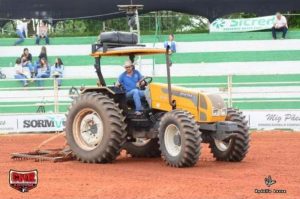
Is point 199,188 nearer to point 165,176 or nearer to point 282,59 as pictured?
point 165,176

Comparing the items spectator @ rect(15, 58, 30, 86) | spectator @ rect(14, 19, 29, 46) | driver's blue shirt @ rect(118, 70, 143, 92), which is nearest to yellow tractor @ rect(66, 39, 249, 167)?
driver's blue shirt @ rect(118, 70, 143, 92)

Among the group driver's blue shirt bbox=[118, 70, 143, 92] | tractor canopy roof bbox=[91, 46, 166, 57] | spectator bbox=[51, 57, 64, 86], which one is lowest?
spectator bbox=[51, 57, 64, 86]

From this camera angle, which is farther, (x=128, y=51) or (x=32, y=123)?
(x=32, y=123)

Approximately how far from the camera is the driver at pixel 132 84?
12.1m

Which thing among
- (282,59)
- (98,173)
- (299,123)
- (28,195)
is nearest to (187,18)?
(282,59)

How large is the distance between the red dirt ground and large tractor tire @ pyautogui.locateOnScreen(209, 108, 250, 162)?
170 millimetres

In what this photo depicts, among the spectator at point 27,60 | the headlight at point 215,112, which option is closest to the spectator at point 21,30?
the spectator at point 27,60

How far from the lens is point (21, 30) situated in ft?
88.4

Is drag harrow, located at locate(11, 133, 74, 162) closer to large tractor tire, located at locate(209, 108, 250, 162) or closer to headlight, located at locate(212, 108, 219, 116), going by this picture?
large tractor tire, located at locate(209, 108, 250, 162)

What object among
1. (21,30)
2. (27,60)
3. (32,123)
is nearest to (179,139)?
(32,123)

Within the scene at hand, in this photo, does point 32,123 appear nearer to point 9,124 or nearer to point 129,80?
point 9,124

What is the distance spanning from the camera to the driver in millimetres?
12086

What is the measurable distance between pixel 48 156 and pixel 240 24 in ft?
49.5

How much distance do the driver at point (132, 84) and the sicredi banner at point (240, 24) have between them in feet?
47.4
